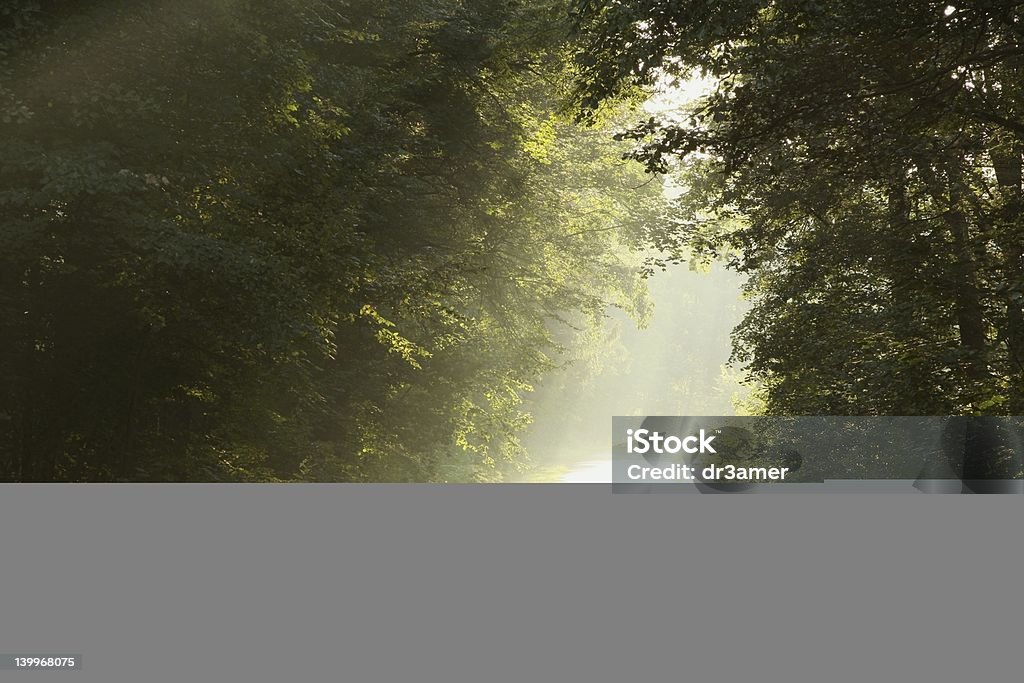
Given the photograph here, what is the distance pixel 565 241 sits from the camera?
25891mm

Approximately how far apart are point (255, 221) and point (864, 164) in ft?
26.8

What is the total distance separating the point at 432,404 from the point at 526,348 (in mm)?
3745

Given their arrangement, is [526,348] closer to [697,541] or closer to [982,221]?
[982,221]

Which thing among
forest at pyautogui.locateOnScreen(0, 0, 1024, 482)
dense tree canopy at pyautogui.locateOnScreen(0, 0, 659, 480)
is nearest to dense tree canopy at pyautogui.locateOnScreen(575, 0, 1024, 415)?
forest at pyautogui.locateOnScreen(0, 0, 1024, 482)

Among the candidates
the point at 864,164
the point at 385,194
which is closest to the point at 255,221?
the point at 385,194

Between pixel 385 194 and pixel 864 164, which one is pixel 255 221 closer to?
pixel 385 194

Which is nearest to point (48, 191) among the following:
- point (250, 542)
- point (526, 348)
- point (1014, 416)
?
point (250, 542)

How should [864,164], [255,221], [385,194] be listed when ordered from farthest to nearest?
[385,194]
[255,221]
[864,164]

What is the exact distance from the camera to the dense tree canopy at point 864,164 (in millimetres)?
11203

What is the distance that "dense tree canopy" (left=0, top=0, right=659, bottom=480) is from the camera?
12297 millimetres

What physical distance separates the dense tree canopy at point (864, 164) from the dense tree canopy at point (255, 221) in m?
2.89

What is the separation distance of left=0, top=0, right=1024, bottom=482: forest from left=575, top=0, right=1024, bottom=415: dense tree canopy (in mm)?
51

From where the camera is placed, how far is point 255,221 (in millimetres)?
14484

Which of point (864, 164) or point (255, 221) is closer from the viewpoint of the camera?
point (864, 164)
